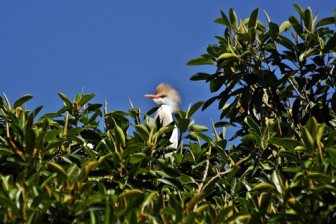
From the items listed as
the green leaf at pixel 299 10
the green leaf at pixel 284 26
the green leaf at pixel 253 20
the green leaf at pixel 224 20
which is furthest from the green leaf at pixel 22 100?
the green leaf at pixel 299 10

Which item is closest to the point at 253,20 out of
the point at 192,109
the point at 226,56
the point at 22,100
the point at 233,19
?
the point at 233,19

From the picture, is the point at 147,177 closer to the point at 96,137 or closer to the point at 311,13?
the point at 96,137

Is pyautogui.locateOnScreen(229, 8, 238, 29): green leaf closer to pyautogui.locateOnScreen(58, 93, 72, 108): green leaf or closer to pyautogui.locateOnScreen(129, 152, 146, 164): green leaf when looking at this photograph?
pyautogui.locateOnScreen(58, 93, 72, 108): green leaf

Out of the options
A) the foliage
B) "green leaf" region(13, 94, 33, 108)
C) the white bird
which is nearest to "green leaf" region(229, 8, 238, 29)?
the foliage

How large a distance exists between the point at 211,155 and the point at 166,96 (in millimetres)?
7592

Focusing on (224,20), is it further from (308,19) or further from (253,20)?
(308,19)

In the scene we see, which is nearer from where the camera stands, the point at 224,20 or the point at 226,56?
the point at 226,56

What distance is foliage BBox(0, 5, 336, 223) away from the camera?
4.01 m

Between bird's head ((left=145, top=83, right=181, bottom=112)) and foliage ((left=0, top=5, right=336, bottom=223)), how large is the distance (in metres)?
5.90

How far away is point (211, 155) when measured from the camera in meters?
5.59

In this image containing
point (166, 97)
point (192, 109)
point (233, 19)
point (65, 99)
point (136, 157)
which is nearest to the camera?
point (136, 157)

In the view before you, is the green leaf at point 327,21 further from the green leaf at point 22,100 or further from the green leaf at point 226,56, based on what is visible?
the green leaf at point 22,100

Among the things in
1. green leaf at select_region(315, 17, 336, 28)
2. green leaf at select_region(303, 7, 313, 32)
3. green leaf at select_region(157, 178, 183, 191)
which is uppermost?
green leaf at select_region(303, 7, 313, 32)

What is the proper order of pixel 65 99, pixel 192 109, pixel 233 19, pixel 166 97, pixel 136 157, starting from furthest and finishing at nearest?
pixel 166 97 → pixel 233 19 → pixel 65 99 → pixel 192 109 → pixel 136 157
